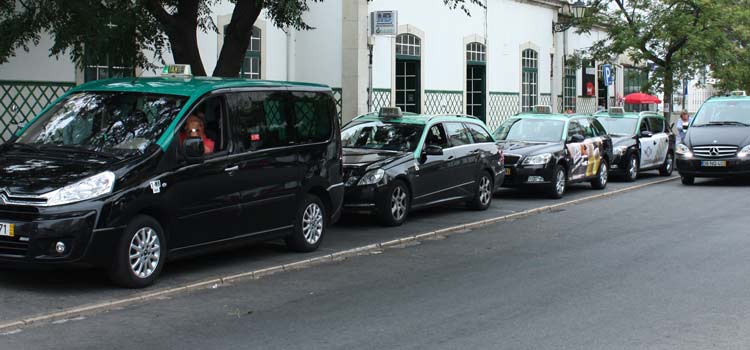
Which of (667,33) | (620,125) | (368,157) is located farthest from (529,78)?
(368,157)

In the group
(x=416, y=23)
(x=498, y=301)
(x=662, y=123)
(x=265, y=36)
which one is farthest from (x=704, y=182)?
(x=498, y=301)

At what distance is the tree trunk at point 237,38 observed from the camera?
572 inches

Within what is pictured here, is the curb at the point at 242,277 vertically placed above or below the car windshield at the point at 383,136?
below

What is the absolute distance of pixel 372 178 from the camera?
14133 mm

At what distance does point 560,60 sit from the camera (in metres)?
35.6

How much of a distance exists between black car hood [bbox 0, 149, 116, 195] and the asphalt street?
1014mm

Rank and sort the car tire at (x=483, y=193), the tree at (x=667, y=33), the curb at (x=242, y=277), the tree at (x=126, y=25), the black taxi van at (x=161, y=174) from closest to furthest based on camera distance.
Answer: the curb at (x=242, y=277), the black taxi van at (x=161, y=174), the tree at (x=126, y=25), the car tire at (x=483, y=193), the tree at (x=667, y=33)

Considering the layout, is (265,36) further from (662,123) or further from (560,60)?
(560,60)

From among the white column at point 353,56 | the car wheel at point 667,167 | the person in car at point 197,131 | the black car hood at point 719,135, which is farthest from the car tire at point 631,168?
the person in car at point 197,131

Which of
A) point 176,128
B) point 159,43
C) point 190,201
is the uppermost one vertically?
point 159,43

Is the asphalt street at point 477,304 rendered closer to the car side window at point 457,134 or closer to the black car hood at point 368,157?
the black car hood at point 368,157

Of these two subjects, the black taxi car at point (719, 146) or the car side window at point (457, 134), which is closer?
the car side window at point (457, 134)

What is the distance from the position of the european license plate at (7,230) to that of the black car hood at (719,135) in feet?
54.9

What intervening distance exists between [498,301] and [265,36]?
1496 centimetres
